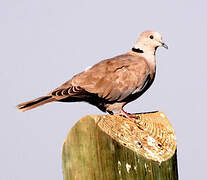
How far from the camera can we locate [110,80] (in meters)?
6.37

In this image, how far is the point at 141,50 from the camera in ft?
24.0

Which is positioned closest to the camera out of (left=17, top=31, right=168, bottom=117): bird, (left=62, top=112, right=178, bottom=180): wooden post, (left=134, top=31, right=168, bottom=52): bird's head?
(left=62, top=112, right=178, bottom=180): wooden post

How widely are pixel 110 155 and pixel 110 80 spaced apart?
323cm

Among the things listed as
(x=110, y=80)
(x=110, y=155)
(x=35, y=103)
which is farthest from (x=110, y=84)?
(x=110, y=155)

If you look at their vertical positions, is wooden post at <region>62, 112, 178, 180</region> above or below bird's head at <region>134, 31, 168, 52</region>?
below

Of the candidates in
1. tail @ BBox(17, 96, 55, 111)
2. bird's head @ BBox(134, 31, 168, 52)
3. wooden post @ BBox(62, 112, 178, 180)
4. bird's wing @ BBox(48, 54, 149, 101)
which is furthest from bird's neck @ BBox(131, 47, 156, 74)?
wooden post @ BBox(62, 112, 178, 180)

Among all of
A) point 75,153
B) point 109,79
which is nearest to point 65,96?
point 109,79

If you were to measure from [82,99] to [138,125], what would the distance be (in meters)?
2.41

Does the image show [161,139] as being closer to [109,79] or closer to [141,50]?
[109,79]

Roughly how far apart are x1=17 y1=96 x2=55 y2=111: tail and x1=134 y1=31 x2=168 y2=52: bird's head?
6.90ft

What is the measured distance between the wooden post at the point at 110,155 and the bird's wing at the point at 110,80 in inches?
103

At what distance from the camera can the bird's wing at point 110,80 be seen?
624cm

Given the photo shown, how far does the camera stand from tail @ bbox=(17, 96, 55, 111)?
18.5 feet

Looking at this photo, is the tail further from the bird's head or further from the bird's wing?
the bird's head
